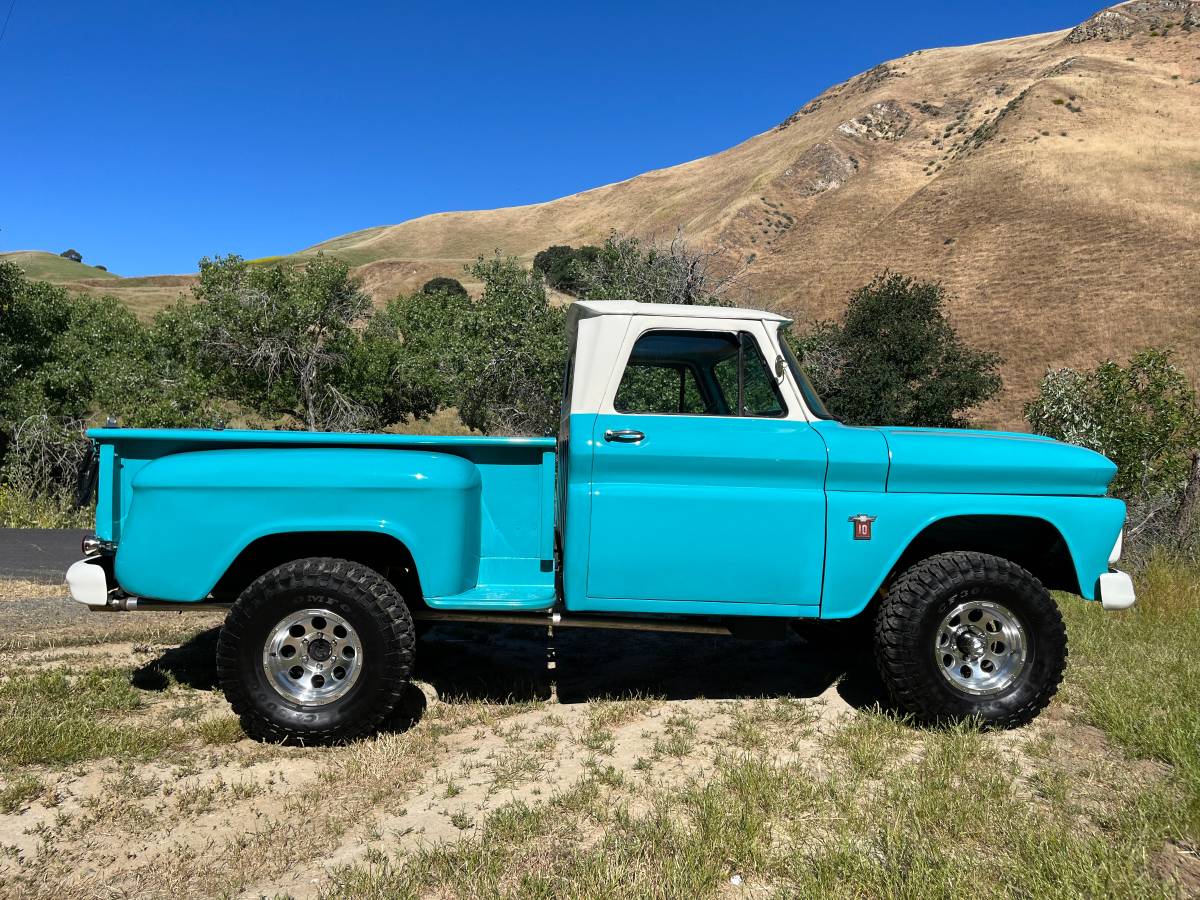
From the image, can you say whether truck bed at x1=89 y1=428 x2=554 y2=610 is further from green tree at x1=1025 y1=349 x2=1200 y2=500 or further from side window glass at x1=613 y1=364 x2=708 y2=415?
green tree at x1=1025 y1=349 x2=1200 y2=500

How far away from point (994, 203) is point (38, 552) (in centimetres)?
4943

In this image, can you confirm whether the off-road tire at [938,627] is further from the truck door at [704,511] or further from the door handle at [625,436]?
the door handle at [625,436]

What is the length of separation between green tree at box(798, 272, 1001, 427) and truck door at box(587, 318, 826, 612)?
16.5 m

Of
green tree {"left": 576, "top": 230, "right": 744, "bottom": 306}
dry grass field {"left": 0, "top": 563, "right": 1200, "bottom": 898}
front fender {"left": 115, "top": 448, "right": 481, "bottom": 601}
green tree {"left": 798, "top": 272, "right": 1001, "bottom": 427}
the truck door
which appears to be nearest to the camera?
dry grass field {"left": 0, "top": 563, "right": 1200, "bottom": 898}

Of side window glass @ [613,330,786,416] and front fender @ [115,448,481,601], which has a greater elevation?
side window glass @ [613,330,786,416]

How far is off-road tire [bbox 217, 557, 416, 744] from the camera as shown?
3.84m

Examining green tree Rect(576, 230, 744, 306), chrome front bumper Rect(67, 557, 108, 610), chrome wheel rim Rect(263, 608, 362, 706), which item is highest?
green tree Rect(576, 230, 744, 306)

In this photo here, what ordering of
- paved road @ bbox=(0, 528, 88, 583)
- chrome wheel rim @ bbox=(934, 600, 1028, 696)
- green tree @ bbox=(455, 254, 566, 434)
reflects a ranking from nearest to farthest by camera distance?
chrome wheel rim @ bbox=(934, 600, 1028, 696)
paved road @ bbox=(0, 528, 88, 583)
green tree @ bbox=(455, 254, 566, 434)

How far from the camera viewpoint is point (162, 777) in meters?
3.55

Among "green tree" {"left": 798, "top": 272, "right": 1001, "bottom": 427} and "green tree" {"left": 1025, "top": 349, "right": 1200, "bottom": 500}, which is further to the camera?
"green tree" {"left": 798, "top": 272, "right": 1001, "bottom": 427}

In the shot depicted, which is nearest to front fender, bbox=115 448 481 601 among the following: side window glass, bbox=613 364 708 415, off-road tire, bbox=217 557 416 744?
off-road tire, bbox=217 557 416 744

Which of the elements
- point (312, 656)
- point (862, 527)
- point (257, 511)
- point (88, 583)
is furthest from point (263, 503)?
point (862, 527)

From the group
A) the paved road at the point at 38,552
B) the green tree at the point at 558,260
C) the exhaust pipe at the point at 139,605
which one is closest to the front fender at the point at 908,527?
the exhaust pipe at the point at 139,605

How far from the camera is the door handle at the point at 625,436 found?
4.00 meters
